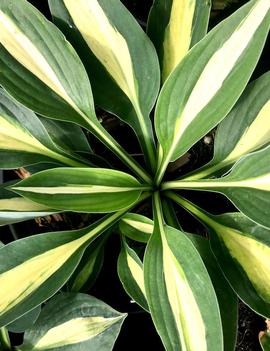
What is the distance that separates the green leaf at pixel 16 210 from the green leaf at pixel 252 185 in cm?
27

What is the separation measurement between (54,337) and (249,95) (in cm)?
45

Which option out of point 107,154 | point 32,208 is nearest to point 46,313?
point 32,208

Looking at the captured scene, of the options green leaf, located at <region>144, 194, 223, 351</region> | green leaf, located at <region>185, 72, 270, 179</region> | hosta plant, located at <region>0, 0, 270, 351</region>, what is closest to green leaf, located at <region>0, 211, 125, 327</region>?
hosta plant, located at <region>0, 0, 270, 351</region>

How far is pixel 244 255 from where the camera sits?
624mm

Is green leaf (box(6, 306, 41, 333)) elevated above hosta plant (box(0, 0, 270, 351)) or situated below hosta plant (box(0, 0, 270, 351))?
below

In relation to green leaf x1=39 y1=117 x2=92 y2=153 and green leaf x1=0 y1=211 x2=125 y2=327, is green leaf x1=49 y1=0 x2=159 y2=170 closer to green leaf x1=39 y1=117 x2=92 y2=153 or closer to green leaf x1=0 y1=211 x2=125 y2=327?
green leaf x1=39 y1=117 x2=92 y2=153

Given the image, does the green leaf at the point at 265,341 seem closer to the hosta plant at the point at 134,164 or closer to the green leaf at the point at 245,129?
the hosta plant at the point at 134,164

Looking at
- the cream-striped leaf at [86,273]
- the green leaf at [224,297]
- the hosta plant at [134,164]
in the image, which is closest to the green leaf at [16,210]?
the hosta plant at [134,164]

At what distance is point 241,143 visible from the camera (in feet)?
Answer: 2.19

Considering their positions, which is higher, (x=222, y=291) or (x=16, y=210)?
(x=16, y=210)

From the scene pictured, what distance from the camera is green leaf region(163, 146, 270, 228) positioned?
55 centimetres

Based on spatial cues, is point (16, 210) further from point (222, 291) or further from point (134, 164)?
point (222, 291)

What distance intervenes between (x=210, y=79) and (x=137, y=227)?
0.26 metres

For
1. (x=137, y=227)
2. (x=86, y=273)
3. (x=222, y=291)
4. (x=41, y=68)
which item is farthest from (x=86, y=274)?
(x=41, y=68)
